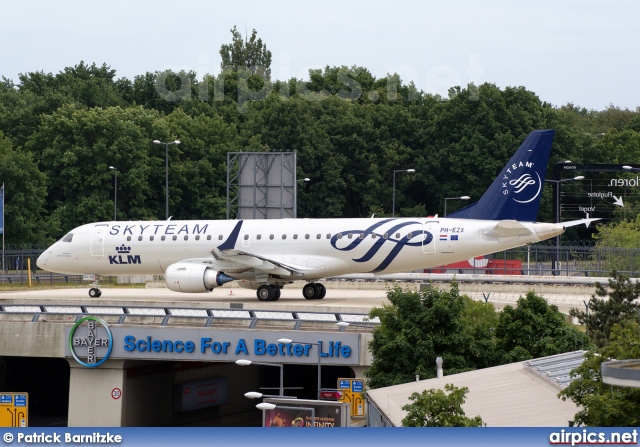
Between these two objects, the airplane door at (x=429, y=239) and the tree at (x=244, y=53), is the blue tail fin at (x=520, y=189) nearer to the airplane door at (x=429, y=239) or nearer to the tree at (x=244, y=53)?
the airplane door at (x=429, y=239)

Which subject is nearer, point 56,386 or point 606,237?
point 56,386

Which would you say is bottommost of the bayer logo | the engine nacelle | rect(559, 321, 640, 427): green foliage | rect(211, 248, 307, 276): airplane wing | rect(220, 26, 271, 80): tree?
the bayer logo

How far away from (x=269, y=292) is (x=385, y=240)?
18.3 feet

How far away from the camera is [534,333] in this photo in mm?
31797

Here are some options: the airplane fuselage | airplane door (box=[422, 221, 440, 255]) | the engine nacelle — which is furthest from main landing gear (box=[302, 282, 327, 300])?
airplane door (box=[422, 221, 440, 255])

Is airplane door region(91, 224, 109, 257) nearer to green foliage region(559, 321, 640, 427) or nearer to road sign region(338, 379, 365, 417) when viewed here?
road sign region(338, 379, 365, 417)

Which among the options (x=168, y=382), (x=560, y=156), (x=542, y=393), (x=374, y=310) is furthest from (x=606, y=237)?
(x=542, y=393)

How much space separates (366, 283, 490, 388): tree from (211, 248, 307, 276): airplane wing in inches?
555

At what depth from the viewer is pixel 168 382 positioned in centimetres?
4453

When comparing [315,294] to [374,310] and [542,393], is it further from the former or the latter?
[542,393]

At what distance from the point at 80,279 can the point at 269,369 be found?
26168 millimetres

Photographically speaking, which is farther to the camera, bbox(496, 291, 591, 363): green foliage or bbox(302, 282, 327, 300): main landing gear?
bbox(302, 282, 327, 300): main landing gear

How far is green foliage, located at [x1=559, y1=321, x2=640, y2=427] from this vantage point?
1806 centimetres

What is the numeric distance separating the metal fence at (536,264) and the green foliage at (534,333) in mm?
27127
